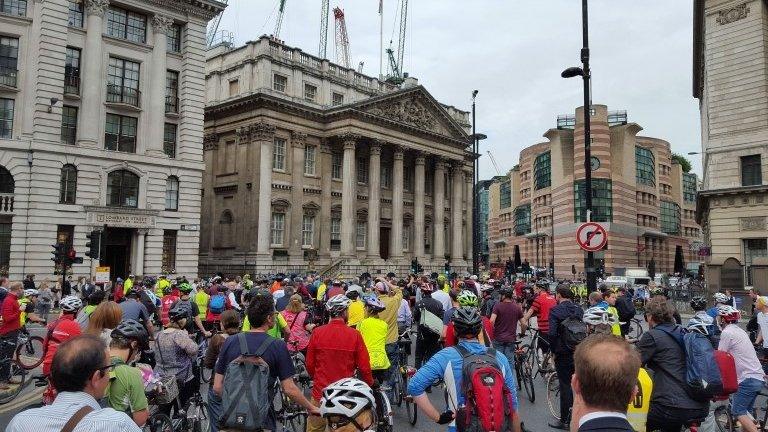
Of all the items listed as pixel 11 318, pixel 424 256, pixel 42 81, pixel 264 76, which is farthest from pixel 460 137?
pixel 11 318

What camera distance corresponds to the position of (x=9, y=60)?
91.1ft

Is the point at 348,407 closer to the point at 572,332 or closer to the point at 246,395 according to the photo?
the point at 246,395

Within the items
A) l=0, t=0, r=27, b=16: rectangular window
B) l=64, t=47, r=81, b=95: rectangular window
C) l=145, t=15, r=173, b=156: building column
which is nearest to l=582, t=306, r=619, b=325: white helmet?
l=145, t=15, r=173, b=156: building column

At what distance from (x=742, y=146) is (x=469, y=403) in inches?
1306

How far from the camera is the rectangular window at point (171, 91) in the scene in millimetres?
33562

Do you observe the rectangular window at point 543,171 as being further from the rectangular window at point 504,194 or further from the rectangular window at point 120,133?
the rectangular window at point 120,133

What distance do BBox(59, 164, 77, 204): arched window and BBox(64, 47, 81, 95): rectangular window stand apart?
4.02 metres

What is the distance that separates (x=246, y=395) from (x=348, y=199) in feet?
130

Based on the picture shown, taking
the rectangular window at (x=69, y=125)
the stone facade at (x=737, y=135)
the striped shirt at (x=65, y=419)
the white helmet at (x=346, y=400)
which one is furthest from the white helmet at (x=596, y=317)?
the rectangular window at (x=69, y=125)

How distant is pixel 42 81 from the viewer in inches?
1109

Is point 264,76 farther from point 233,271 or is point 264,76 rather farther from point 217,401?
point 217,401

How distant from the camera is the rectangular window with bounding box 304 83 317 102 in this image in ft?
144

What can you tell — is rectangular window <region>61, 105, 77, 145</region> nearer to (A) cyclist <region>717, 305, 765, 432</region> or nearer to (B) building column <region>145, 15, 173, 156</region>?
(B) building column <region>145, 15, 173, 156</region>

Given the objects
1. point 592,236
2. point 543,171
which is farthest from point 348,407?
point 543,171
